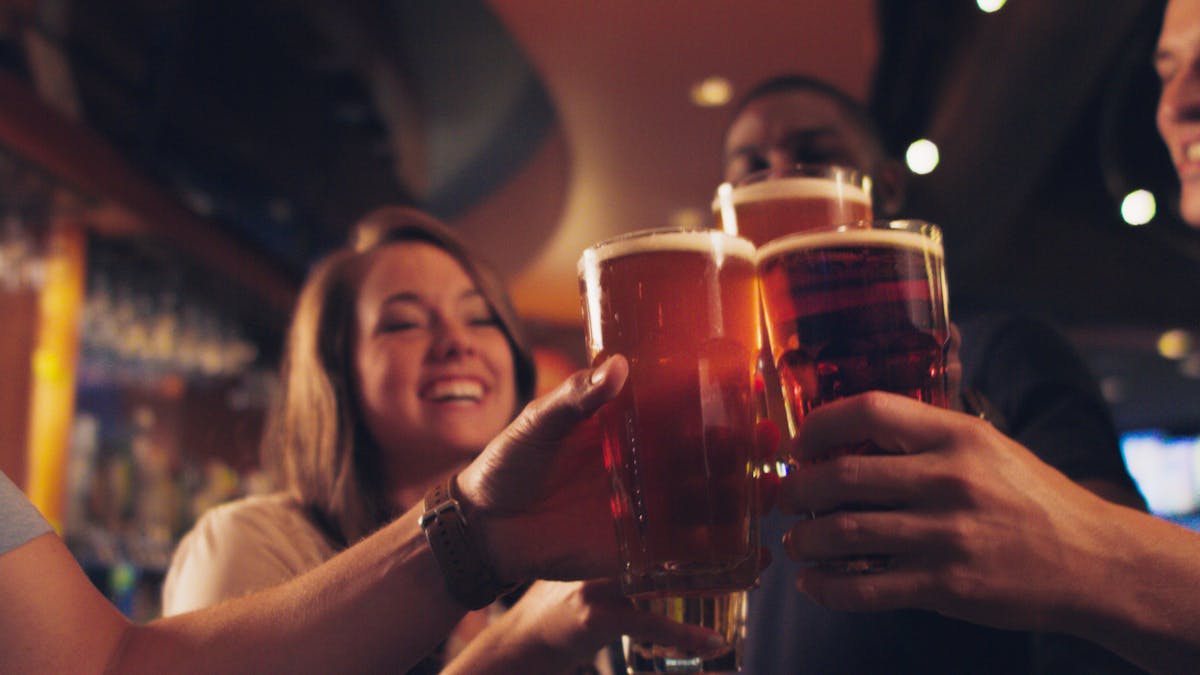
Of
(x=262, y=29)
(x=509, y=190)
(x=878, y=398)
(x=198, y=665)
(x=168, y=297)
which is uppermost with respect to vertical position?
(x=262, y=29)

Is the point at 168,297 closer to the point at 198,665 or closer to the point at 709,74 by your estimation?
the point at 709,74

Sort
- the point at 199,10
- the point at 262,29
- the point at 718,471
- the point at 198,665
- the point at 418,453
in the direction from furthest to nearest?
the point at 262,29, the point at 199,10, the point at 418,453, the point at 198,665, the point at 718,471

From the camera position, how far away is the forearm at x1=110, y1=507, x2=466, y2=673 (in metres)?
0.91

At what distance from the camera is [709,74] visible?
471 centimetres

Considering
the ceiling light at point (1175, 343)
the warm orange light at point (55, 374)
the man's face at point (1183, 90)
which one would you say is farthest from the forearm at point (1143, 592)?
the ceiling light at point (1175, 343)

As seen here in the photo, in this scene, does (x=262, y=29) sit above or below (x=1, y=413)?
above

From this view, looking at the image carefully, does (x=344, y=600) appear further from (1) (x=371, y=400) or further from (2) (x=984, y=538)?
(1) (x=371, y=400)

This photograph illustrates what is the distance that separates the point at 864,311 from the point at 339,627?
0.57 metres

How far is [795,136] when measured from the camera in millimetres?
1822

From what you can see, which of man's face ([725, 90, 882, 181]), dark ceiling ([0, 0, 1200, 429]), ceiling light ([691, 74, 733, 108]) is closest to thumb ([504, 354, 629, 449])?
man's face ([725, 90, 882, 181])

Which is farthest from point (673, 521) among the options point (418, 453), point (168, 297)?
point (168, 297)

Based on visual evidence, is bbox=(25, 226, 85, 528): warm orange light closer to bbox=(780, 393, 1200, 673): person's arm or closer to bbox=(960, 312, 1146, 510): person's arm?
bbox=(960, 312, 1146, 510): person's arm

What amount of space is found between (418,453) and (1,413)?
2700mm

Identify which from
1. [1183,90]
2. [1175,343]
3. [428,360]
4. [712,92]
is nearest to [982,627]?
[1183,90]
